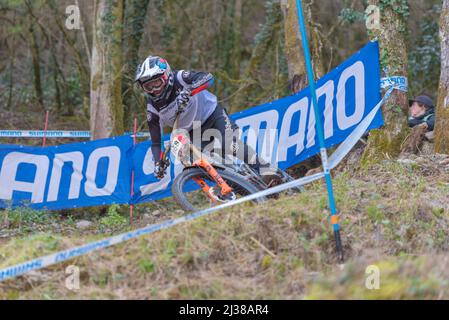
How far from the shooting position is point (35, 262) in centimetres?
476

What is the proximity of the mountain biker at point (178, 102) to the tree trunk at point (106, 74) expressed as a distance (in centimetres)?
432

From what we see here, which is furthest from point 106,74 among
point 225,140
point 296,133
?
point 225,140

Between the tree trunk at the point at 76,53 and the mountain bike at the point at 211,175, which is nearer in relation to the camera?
the mountain bike at the point at 211,175

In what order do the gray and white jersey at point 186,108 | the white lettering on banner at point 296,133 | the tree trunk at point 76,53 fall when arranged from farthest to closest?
1. the tree trunk at point 76,53
2. the white lettering on banner at point 296,133
3. the gray and white jersey at point 186,108

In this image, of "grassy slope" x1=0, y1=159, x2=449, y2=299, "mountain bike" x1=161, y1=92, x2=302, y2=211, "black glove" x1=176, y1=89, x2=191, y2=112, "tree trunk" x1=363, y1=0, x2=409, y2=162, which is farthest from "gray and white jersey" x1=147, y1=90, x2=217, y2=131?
"tree trunk" x1=363, y1=0, x2=409, y2=162

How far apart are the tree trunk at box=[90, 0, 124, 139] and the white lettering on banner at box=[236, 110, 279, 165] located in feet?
10.3

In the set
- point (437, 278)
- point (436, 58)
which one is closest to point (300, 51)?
point (437, 278)

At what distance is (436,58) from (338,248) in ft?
45.5

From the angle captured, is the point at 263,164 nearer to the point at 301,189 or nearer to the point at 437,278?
the point at 301,189

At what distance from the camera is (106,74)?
12023 mm

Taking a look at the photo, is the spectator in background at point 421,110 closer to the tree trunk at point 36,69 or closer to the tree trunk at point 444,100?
the tree trunk at point 444,100

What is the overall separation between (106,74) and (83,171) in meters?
2.59

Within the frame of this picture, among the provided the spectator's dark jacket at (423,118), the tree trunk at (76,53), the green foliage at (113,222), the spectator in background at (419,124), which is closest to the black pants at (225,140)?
the spectator in background at (419,124)

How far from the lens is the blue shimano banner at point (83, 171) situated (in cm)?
1005
